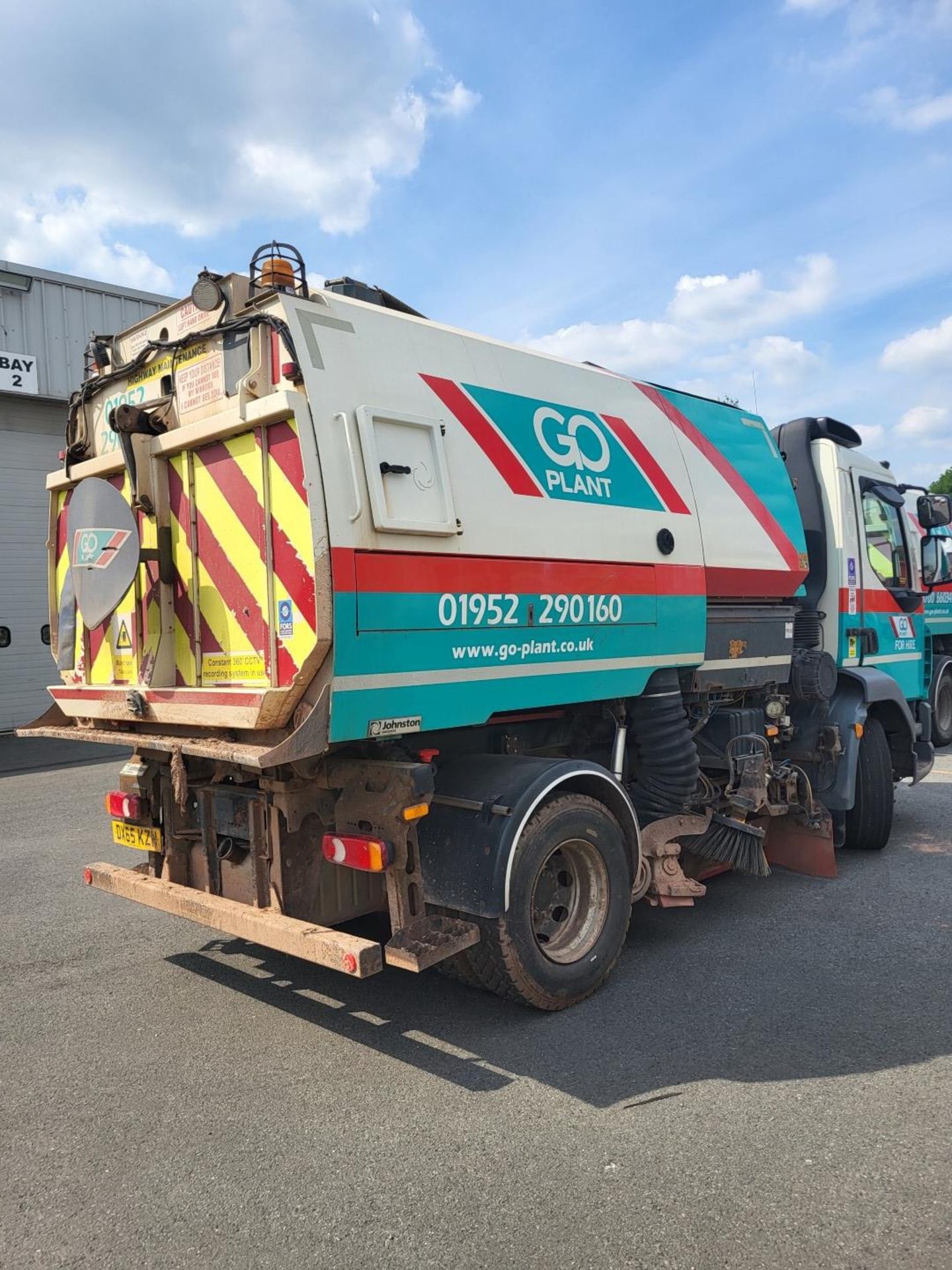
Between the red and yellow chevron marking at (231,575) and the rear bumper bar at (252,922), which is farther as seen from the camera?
the red and yellow chevron marking at (231,575)

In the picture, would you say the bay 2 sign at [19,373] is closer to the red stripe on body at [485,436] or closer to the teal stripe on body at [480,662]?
the red stripe on body at [485,436]

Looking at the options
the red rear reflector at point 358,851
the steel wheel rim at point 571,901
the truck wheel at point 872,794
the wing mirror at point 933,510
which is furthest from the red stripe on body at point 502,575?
the wing mirror at point 933,510

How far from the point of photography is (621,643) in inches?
184

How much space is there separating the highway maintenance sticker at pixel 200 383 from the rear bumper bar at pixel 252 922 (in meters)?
2.16

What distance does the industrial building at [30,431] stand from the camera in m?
13.5

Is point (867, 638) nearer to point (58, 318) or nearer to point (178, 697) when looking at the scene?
point (178, 697)

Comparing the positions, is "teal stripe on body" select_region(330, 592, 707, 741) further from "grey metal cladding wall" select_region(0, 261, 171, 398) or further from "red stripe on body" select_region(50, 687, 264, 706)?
"grey metal cladding wall" select_region(0, 261, 171, 398)

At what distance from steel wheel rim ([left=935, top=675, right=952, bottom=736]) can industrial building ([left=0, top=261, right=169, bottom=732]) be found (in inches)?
480

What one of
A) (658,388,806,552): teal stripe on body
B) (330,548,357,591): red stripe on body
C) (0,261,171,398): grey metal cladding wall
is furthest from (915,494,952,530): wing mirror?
(0,261,171,398): grey metal cladding wall

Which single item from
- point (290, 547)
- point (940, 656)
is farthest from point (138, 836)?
point (940, 656)

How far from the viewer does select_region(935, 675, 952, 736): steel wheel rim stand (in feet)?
35.2

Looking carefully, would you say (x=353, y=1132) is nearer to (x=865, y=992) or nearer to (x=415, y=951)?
(x=415, y=951)

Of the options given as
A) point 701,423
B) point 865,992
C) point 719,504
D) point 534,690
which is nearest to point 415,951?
point 534,690

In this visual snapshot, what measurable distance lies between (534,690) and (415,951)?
127 centimetres
